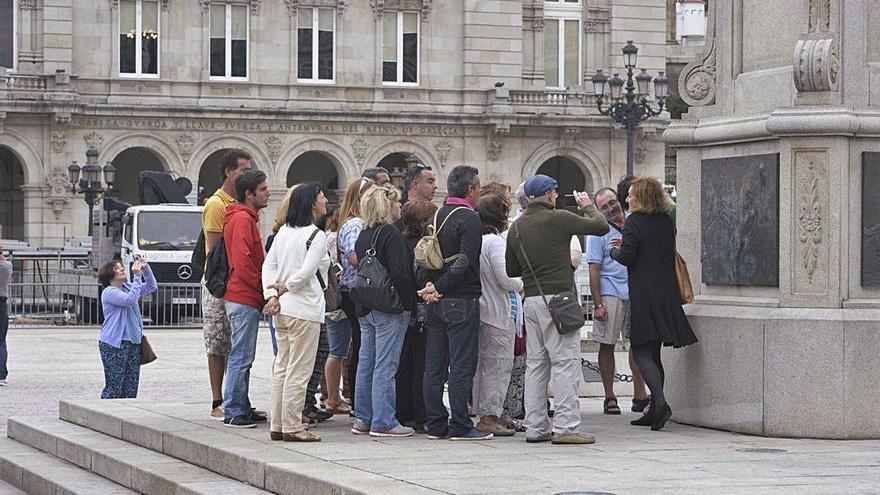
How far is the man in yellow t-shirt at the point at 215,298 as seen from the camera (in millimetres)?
12828

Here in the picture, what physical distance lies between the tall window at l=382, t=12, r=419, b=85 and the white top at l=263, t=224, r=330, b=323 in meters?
41.1

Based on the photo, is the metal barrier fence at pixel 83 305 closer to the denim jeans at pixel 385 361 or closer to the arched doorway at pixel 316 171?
the arched doorway at pixel 316 171

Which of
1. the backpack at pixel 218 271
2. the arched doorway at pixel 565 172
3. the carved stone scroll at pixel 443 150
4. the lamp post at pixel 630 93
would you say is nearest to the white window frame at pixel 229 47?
the carved stone scroll at pixel 443 150

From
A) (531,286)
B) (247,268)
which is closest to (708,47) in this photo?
(531,286)

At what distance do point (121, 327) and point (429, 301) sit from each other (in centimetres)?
450

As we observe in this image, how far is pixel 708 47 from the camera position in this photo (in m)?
13.0

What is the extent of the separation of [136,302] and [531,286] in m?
4.98

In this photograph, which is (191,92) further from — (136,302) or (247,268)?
(247,268)

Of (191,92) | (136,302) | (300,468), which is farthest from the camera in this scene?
(191,92)

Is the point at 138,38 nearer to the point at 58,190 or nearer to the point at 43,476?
the point at 58,190

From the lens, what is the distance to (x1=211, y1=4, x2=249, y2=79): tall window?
5078 cm

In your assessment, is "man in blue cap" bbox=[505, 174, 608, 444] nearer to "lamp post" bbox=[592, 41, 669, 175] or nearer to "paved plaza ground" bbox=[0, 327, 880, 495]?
"paved plaza ground" bbox=[0, 327, 880, 495]

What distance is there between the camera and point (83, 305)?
34000 mm

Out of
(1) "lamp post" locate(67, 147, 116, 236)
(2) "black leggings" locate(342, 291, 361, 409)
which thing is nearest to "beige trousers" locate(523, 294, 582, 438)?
(2) "black leggings" locate(342, 291, 361, 409)
